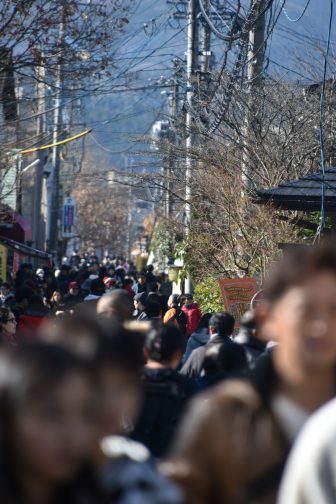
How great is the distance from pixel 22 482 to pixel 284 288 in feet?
3.89

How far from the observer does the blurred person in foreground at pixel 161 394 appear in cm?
567

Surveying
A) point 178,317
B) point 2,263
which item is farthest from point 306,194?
point 2,263

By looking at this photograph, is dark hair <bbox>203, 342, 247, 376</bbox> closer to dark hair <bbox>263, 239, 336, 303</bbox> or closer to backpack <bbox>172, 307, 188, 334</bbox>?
dark hair <bbox>263, 239, 336, 303</bbox>

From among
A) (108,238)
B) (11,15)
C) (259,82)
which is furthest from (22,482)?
(108,238)

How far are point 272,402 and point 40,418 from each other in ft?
3.33

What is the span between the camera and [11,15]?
13695mm

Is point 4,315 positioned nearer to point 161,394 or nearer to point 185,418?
point 161,394

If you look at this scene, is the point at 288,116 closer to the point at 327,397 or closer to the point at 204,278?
the point at 204,278

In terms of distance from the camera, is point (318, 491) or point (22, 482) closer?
point (22, 482)

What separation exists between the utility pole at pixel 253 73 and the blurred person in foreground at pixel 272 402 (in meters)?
14.6

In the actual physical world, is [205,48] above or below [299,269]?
above

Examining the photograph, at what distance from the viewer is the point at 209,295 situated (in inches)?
778

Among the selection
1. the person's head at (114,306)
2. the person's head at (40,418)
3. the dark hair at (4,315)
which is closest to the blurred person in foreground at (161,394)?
the person's head at (114,306)

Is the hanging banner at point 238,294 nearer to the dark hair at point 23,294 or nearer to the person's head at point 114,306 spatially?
the dark hair at point 23,294
